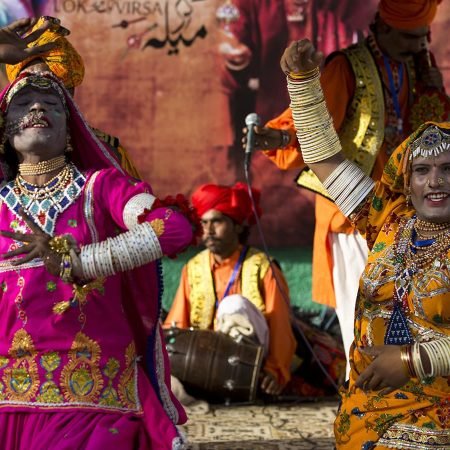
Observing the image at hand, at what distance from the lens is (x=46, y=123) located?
4.23 metres

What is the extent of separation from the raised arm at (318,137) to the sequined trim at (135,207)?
25.1 inches

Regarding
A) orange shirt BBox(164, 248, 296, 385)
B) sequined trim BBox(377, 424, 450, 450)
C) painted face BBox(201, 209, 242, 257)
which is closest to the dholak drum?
orange shirt BBox(164, 248, 296, 385)

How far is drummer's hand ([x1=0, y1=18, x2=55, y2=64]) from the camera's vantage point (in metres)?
4.42

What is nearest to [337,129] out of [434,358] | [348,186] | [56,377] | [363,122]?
[363,122]

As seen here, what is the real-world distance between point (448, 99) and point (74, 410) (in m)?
2.99

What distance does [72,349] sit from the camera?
4168 millimetres

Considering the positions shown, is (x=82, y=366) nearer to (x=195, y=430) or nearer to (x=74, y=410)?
(x=74, y=410)

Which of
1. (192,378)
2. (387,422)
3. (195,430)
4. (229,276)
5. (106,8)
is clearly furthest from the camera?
(106,8)

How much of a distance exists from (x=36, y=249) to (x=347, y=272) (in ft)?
8.30

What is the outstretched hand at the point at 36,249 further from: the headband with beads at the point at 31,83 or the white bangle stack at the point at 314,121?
the white bangle stack at the point at 314,121

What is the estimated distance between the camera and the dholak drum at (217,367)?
754 cm

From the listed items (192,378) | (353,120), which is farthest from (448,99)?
(192,378)

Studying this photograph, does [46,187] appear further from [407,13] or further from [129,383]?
[407,13]

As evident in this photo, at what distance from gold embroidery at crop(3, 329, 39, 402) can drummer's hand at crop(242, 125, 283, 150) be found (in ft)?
6.17
